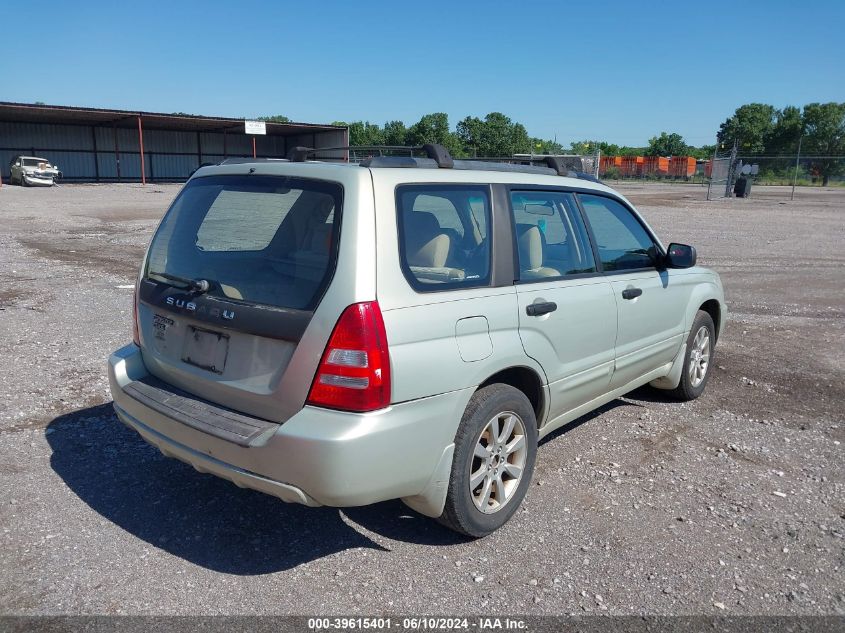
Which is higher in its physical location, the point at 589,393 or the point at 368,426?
the point at 368,426

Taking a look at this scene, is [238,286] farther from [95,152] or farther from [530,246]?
[95,152]

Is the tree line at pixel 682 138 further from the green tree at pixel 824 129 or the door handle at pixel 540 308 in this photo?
the door handle at pixel 540 308

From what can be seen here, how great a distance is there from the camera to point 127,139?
51.8 meters

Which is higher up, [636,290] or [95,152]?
[95,152]

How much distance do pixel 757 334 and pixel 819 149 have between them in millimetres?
76793

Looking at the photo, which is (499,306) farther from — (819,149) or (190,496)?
(819,149)

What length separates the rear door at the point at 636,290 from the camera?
4.34 metres

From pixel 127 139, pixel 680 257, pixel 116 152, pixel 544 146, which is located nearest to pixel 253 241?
pixel 680 257

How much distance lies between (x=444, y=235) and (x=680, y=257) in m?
2.20

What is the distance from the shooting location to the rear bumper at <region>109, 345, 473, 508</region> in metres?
2.74

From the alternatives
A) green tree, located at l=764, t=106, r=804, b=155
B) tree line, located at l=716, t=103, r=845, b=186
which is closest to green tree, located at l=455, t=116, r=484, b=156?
tree line, located at l=716, t=103, r=845, b=186

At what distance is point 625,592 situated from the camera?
3.03 meters

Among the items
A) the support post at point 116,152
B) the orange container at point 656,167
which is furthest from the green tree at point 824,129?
the support post at point 116,152

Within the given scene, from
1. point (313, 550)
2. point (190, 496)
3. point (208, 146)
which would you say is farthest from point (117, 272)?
point (208, 146)
